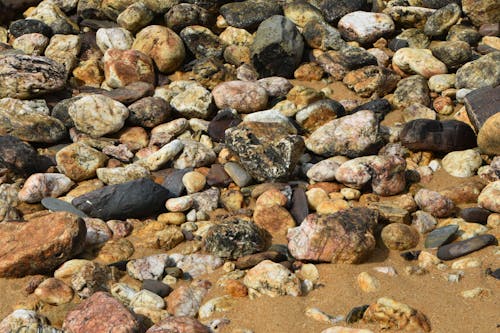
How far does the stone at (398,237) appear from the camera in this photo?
5242 mm

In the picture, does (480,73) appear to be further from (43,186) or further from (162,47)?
(43,186)

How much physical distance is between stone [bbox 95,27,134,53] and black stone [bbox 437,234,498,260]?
5.54m

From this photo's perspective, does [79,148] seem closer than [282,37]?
Yes

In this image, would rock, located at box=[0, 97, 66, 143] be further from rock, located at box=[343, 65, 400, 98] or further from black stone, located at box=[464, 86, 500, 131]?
Result: black stone, located at box=[464, 86, 500, 131]

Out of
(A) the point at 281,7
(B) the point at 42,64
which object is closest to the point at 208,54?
(A) the point at 281,7

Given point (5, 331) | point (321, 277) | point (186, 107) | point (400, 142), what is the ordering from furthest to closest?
point (186, 107), point (400, 142), point (321, 277), point (5, 331)

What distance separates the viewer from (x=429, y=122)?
21.7 feet

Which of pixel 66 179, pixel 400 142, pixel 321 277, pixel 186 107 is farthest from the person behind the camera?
pixel 186 107

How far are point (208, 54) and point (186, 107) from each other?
1453 mm

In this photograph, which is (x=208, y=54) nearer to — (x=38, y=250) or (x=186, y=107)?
(x=186, y=107)

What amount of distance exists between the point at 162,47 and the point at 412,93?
341 centimetres

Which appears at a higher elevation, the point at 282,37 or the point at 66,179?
the point at 282,37

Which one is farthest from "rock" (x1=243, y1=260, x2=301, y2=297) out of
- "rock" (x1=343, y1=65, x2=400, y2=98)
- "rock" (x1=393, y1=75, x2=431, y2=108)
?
"rock" (x1=343, y1=65, x2=400, y2=98)

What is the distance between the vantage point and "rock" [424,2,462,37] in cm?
869
